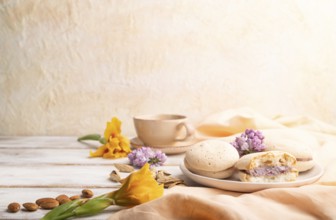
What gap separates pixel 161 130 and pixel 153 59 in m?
0.41

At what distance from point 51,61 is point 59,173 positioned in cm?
61

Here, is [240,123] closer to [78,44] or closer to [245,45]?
[245,45]

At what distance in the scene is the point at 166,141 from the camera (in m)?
1.15

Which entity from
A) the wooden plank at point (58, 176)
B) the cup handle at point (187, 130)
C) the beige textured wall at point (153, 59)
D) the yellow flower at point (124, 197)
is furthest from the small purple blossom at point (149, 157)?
the beige textured wall at point (153, 59)

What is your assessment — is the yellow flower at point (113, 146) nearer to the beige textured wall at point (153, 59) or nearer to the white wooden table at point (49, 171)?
the white wooden table at point (49, 171)

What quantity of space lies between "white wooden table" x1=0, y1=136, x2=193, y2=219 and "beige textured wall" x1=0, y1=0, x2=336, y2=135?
18 centimetres

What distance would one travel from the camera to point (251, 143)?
3.10ft

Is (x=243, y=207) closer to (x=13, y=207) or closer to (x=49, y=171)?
(x=13, y=207)

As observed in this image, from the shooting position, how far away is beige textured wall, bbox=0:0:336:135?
1.46 metres

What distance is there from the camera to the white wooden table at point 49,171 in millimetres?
803

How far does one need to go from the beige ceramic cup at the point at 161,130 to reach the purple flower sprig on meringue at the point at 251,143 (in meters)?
0.22

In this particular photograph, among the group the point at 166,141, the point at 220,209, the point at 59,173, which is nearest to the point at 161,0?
the point at 166,141

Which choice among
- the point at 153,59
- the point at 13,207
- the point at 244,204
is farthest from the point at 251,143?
the point at 153,59

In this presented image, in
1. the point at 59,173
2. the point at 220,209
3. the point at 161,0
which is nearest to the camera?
the point at 220,209
